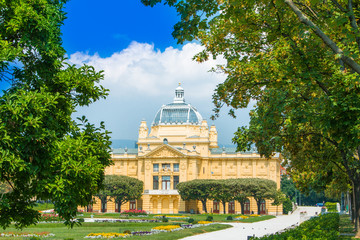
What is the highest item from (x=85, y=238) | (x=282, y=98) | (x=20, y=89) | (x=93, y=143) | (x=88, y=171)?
(x=282, y=98)

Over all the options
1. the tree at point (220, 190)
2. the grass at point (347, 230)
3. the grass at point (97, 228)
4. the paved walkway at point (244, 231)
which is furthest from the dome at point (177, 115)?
the grass at point (347, 230)

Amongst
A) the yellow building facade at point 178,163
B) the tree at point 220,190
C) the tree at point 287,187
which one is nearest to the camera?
the tree at point 220,190

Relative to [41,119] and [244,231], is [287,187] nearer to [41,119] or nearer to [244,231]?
[244,231]

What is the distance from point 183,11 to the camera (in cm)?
1108

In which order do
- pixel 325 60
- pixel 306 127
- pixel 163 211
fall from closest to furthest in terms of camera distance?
pixel 325 60
pixel 306 127
pixel 163 211

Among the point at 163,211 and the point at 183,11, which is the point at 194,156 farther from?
the point at 183,11

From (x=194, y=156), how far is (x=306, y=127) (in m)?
60.4

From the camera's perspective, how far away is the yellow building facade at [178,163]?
81.3m

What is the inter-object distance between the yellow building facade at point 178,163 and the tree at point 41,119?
221ft

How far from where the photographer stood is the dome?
87.4 m

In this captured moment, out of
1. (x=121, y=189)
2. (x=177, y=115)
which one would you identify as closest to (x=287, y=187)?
(x=177, y=115)

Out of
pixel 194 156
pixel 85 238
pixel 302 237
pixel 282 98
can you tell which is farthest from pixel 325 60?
pixel 194 156

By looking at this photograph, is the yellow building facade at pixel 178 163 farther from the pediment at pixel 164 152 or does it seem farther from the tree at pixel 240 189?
the tree at pixel 240 189

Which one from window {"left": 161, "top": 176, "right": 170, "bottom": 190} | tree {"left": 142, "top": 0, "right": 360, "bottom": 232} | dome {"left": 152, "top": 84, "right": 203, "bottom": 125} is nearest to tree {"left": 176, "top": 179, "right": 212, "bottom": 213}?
window {"left": 161, "top": 176, "right": 170, "bottom": 190}
